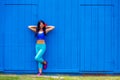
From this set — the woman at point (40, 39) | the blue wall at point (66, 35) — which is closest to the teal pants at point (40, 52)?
the woman at point (40, 39)

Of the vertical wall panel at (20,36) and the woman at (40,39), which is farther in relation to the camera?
the vertical wall panel at (20,36)

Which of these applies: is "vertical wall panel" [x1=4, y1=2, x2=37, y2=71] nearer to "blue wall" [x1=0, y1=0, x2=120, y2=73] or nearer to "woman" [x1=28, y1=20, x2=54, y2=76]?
"blue wall" [x1=0, y1=0, x2=120, y2=73]

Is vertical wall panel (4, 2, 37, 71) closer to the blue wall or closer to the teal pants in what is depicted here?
the blue wall

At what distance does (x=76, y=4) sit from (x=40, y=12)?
1.01m

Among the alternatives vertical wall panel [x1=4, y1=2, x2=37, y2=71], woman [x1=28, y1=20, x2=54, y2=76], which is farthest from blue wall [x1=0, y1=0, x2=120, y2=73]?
woman [x1=28, y1=20, x2=54, y2=76]

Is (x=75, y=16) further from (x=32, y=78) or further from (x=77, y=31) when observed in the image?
(x=32, y=78)

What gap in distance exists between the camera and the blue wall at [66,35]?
13.9 metres

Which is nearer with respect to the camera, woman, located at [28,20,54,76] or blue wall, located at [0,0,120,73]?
woman, located at [28,20,54,76]

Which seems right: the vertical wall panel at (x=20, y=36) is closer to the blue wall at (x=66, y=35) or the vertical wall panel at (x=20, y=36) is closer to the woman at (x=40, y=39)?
the blue wall at (x=66, y=35)

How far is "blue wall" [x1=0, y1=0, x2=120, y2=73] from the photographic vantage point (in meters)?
13.9

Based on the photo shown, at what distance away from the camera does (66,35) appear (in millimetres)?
13953

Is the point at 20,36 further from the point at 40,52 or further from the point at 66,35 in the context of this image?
the point at 66,35

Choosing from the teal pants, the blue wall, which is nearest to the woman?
the teal pants

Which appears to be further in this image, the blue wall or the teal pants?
the blue wall
